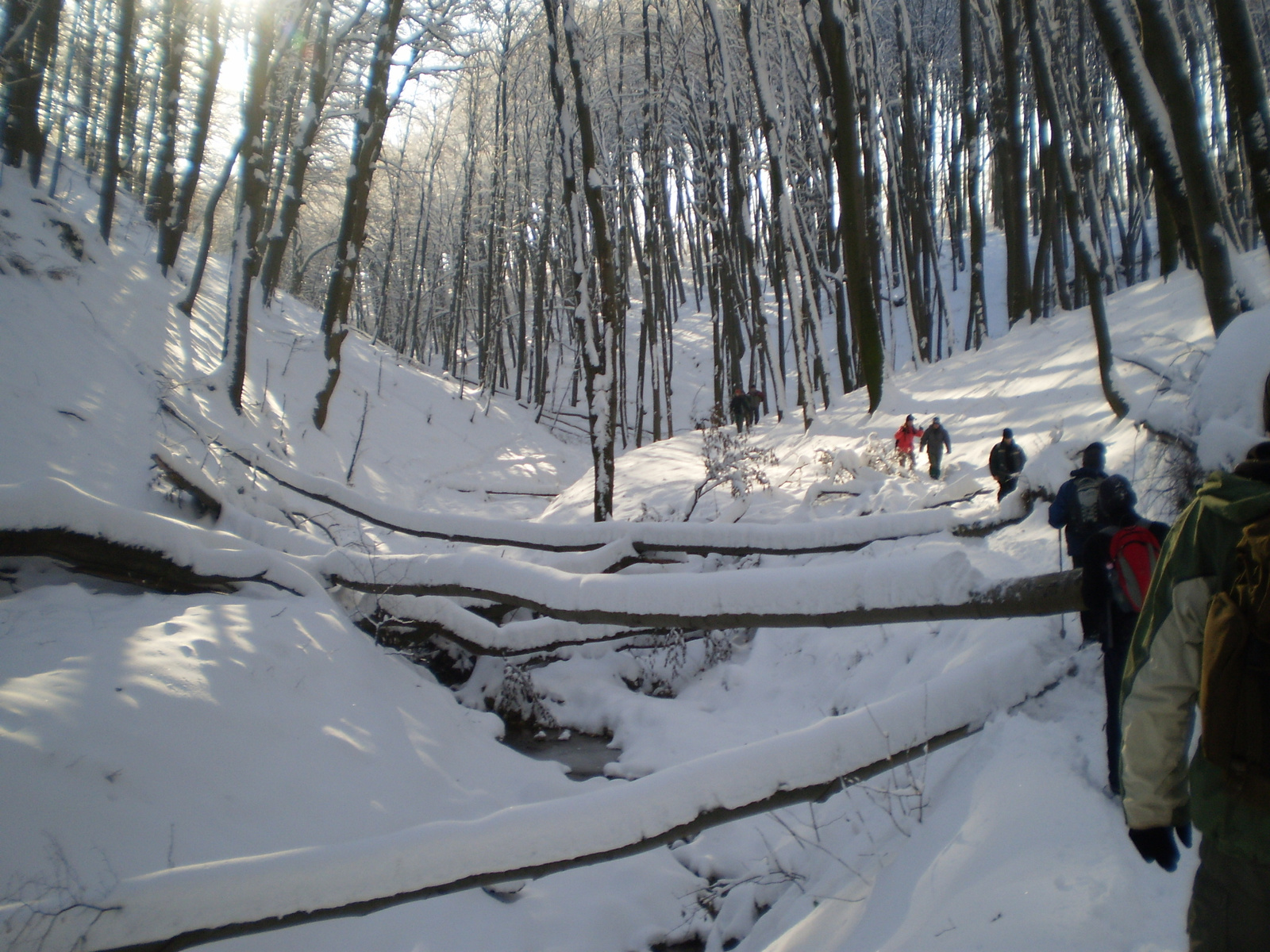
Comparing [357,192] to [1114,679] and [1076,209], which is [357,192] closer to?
[1076,209]

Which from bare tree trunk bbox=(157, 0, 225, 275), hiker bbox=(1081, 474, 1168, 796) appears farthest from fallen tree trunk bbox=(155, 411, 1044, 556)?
bare tree trunk bbox=(157, 0, 225, 275)

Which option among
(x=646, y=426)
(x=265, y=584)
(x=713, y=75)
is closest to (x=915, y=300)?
(x=713, y=75)

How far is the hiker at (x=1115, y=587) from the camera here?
248 centimetres

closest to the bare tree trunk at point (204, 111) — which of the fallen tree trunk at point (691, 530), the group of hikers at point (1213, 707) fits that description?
the fallen tree trunk at point (691, 530)

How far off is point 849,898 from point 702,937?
1219 millimetres

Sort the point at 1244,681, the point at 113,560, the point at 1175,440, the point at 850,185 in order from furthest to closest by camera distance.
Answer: the point at 850,185 < the point at 113,560 < the point at 1175,440 < the point at 1244,681

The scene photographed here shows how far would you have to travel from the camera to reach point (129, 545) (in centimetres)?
443

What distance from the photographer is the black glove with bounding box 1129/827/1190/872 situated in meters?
1.57

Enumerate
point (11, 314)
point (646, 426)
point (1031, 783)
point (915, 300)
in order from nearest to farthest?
point (1031, 783), point (11, 314), point (915, 300), point (646, 426)

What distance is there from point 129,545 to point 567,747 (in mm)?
3850

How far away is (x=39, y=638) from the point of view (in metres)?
3.85

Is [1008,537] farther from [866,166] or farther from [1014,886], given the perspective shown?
[866,166]

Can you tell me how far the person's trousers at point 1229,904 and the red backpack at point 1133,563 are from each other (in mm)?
1212

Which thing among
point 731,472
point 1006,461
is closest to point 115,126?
point 731,472
